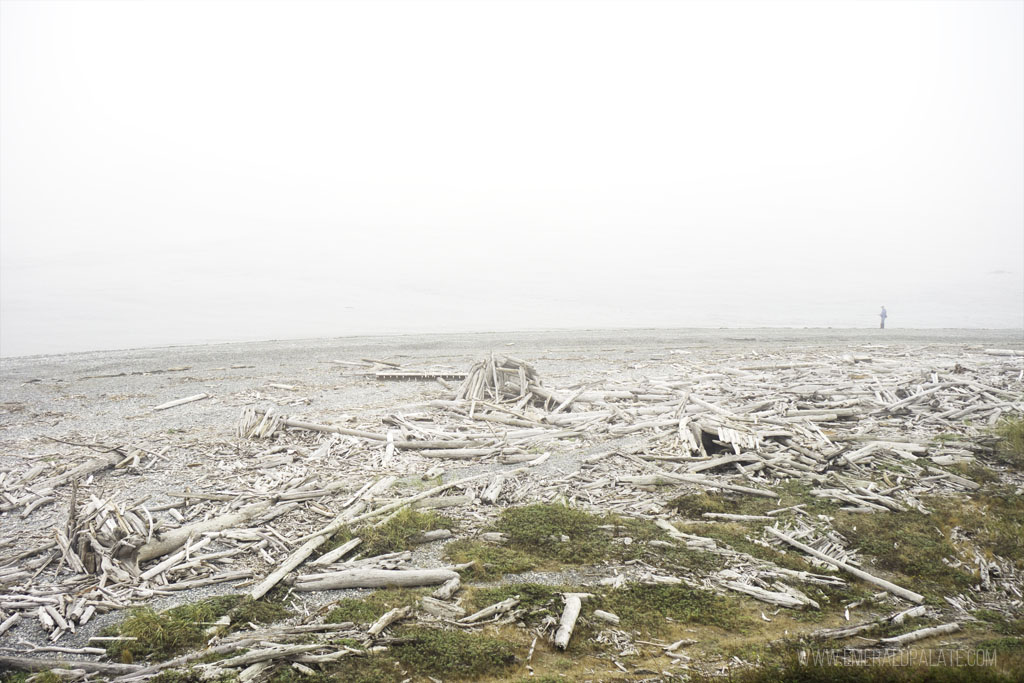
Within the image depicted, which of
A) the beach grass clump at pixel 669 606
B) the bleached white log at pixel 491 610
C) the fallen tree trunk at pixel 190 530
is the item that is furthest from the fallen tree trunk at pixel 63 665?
the beach grass clump at pixel 669 606

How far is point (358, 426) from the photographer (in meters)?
16.8

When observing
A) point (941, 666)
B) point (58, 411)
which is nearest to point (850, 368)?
point (941, 666)

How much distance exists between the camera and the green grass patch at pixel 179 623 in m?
6.60

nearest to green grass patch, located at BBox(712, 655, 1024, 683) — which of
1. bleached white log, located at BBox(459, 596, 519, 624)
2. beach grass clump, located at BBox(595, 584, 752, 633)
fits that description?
beach grass clump, located at BBox(595, 584, 752, 633)

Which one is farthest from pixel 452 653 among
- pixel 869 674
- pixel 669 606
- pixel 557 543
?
pixel 869 674

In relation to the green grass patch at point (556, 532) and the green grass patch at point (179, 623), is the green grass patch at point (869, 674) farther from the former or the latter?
the green grass patch at point (179, 623)

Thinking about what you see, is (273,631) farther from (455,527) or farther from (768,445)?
(768,445)

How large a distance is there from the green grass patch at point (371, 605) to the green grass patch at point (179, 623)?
0.73m

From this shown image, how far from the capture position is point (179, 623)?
7.07 m

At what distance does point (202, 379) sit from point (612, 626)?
26.7 metres

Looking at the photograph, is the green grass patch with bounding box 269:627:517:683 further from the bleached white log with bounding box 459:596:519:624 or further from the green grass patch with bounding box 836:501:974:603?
the green grass patch with bounding box 836:501:974:603

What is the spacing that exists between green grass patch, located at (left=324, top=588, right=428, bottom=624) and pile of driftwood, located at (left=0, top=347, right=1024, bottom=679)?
0.74ft

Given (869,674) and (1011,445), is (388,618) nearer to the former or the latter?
(869,674)

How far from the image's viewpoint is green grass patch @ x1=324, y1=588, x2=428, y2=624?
727 centimetres
